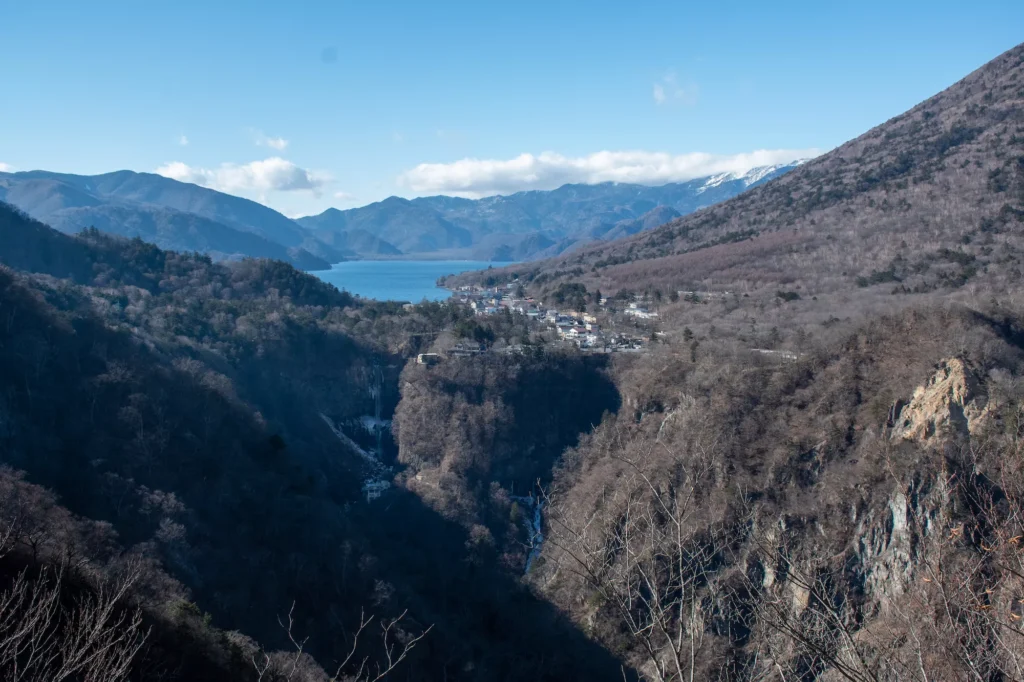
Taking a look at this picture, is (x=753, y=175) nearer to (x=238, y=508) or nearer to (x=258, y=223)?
(x=258, y=223)

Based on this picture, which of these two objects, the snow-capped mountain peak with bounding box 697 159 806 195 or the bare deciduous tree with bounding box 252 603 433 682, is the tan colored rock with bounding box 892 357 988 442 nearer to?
the bare deciduous tree with bounding box 252 603 433 682

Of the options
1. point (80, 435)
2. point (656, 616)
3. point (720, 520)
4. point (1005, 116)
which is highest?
point (1005, 116)

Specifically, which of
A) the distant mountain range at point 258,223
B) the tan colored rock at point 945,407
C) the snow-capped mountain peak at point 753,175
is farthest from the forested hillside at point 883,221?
the snow-capped mountain peak at point 753,175

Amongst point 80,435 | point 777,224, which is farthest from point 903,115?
point 80,435

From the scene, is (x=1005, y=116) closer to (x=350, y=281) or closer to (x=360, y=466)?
(x=360, y=466)

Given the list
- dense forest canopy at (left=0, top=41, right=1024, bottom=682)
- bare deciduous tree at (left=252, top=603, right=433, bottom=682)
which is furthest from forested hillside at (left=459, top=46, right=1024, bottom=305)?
bare deciduous tree at (left=252, top=603, right=433, bottom=682)

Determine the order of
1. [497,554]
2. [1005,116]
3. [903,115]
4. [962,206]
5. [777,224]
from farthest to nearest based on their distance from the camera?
1. [903,115]
2. [777,224]
3. [1005,116]
4. [962,206]
5. [497,554]

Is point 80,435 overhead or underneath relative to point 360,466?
overhead

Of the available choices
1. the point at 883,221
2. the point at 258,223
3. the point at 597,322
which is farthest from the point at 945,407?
the point at 258,223
